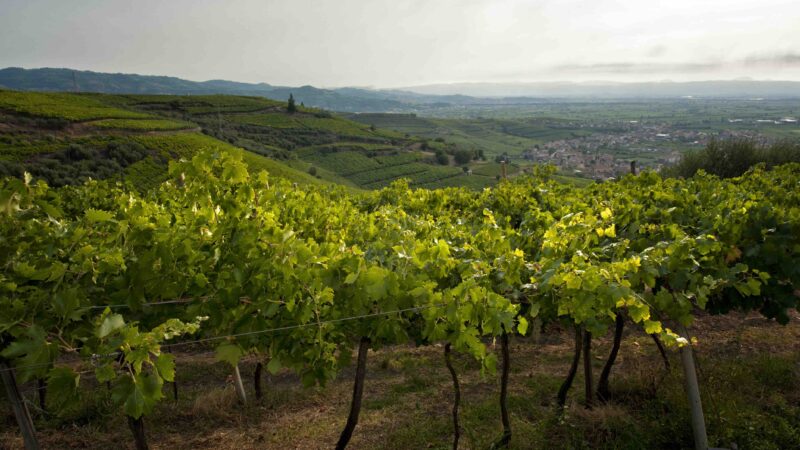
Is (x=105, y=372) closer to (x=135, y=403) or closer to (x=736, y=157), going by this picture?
(x=135, y=403)

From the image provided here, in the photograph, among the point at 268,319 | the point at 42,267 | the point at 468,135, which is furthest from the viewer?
the point at 468,135

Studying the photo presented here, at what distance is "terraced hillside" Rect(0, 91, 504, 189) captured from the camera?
42.5 metres

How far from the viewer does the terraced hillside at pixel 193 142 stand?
42469 mm

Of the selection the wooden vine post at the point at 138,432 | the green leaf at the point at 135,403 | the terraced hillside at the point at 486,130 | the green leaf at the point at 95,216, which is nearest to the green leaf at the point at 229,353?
the green leaf at the point at 135,403

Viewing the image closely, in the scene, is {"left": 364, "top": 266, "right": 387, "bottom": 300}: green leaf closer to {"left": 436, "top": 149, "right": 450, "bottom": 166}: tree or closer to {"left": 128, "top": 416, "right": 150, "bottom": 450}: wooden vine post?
{"left": 128, "top": 416, "right": 150, "bottom": 450}: wooden vine post

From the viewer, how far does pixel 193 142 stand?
5562 cm

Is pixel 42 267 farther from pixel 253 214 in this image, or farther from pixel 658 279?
pixel 658 279

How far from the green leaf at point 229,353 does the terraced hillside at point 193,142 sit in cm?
1678

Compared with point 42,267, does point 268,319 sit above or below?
below

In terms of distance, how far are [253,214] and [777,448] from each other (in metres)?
6.09

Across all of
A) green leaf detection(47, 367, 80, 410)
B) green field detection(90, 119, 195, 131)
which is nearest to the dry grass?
green leaf detection(47, 367, 80, 410)

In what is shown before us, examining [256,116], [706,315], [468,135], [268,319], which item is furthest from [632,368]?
[468,135]

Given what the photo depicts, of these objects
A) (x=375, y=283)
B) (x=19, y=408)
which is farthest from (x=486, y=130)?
(x=19, y=408)

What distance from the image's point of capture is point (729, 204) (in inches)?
263
